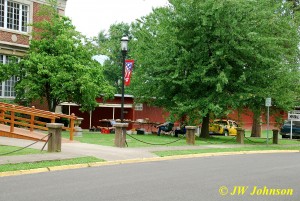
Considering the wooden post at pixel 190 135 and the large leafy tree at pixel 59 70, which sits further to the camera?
the large leafy tree at pixel 59 70

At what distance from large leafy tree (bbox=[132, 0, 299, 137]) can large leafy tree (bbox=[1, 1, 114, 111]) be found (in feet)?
12.1

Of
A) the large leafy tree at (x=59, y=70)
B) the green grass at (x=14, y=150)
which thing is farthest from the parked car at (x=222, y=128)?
the green grass at (x=14, y=150)

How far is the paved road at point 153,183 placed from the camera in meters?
8.49

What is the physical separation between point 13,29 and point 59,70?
657 cm

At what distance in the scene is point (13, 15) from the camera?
29.5m

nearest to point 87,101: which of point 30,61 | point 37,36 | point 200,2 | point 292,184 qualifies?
point 30,61

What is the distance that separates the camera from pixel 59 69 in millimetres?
25203

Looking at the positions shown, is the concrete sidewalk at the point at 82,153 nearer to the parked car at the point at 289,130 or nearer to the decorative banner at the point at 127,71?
the decorative banner at the point at 127,71

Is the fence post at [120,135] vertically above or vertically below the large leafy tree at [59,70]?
below

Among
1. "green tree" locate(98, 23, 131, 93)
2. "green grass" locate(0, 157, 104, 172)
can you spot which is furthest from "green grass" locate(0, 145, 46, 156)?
"green tree" locate(98, 23, 131, 93)

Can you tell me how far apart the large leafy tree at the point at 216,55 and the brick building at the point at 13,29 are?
8.84m

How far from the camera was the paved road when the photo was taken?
8492 mm

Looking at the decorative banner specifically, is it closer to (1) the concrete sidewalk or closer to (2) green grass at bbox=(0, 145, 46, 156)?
(1) the concrete sidewalk

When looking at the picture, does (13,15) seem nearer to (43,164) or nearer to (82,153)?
(82,153)
